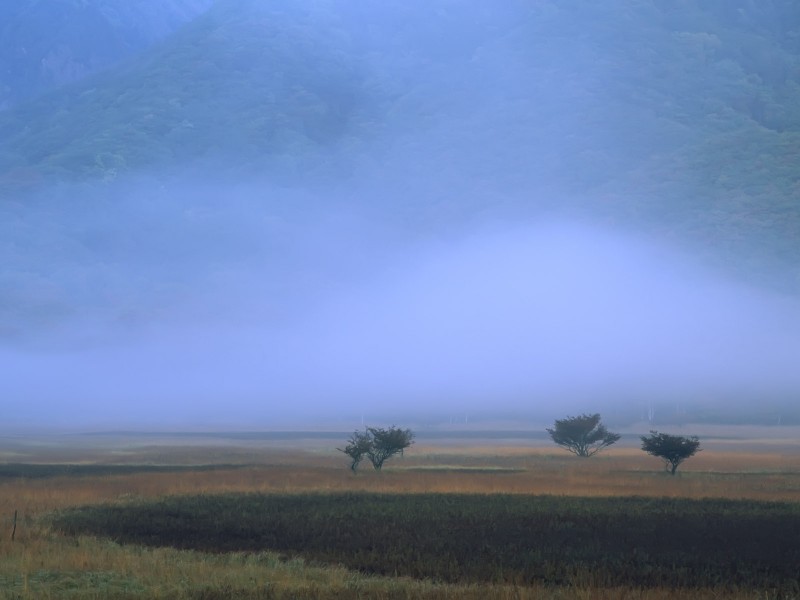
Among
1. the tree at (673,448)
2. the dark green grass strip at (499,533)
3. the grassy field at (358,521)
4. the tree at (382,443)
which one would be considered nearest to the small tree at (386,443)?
the tree at (382,443)

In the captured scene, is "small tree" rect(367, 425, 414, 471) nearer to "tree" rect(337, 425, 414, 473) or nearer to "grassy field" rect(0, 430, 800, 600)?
"tree" rect(337, 425, 414, 473)

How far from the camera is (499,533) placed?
31.4 m

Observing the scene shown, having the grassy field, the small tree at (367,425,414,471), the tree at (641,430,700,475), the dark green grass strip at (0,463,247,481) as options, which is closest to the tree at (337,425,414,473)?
the small tree at (367,425,414,471)

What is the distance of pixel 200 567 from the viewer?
22969mm

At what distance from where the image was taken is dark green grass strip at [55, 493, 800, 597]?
23.4m

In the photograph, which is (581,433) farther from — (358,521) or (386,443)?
(358,521)

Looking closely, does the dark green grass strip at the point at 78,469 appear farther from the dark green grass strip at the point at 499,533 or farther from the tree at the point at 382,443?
the dark green grass strip at the point at 499,533

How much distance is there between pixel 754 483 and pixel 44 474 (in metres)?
51.0

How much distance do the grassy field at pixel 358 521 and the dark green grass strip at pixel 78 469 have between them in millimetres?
163

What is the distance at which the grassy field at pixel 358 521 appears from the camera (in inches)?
798

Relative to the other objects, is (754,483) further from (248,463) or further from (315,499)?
(248,463)

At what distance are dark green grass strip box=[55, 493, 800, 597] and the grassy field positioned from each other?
159mm

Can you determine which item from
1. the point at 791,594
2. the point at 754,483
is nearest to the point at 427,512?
the point at 791,594

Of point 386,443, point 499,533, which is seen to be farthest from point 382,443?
point 499,533
